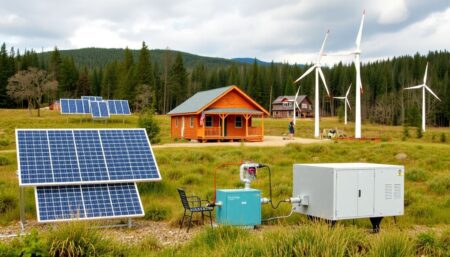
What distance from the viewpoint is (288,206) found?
13.3 metres

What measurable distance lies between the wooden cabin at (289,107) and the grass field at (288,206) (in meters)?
82.1

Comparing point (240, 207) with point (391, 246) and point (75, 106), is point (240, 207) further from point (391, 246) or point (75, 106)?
point (75, 106)

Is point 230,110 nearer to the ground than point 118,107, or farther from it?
nearer to the ground

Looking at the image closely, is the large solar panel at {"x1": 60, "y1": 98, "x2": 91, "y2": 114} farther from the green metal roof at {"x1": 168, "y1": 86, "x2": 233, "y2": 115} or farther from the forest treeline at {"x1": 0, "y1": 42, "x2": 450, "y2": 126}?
the green metal roof at {"x1": 168, "y1": 86, "x2": 233, "y2": 115}

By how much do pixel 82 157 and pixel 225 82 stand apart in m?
121

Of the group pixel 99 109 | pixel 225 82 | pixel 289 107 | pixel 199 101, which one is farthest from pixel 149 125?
pixel 225 82

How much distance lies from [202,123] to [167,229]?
26862mm

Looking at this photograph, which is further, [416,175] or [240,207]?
[416,175]

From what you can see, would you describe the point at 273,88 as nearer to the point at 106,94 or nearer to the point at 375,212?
the point at 106,94

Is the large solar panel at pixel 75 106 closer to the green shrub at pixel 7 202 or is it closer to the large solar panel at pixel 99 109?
the large solar panel at pixel 99 109

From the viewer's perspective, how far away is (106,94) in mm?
107000

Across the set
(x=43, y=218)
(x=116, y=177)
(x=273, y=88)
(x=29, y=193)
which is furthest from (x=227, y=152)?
(x=273, y=88)

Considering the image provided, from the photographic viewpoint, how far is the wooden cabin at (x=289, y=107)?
111 m

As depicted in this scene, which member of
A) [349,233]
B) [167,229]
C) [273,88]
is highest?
[273,88]
